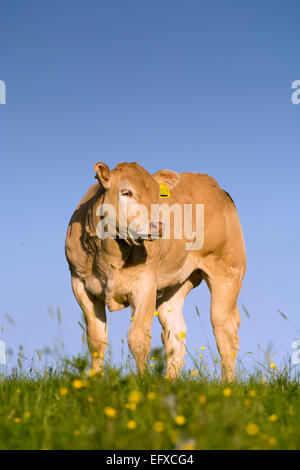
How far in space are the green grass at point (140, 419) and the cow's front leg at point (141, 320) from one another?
174cm

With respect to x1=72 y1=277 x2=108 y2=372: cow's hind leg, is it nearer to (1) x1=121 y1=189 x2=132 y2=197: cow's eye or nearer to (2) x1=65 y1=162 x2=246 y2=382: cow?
(2) x1=65 y1=162 x2=246 y2=382: cow

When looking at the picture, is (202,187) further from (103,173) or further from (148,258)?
(103,173)

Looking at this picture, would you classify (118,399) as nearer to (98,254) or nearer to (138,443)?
(138,443)

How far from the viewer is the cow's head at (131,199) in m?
6.11

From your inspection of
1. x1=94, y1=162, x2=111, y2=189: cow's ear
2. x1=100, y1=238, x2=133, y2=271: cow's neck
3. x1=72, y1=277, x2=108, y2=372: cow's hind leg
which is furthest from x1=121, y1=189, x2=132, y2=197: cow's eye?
x1=72, y1=277, x2=108, y2=372: cow's hind leg

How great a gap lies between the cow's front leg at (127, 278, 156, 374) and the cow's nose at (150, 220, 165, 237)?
3.52 ft

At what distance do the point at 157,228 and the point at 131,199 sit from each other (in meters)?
0.51

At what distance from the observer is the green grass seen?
2.98 m

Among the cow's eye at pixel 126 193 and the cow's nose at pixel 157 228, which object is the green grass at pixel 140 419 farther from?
the cow's eye at pixel 126 193

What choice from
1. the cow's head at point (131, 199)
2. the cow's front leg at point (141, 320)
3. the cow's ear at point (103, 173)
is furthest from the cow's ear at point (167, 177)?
the cow's front leg at point (141, 320)

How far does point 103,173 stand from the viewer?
6.31 m

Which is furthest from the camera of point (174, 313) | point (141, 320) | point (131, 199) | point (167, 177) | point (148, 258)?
point (174, 313)

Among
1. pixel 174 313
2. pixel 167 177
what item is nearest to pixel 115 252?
pixel 167 177
